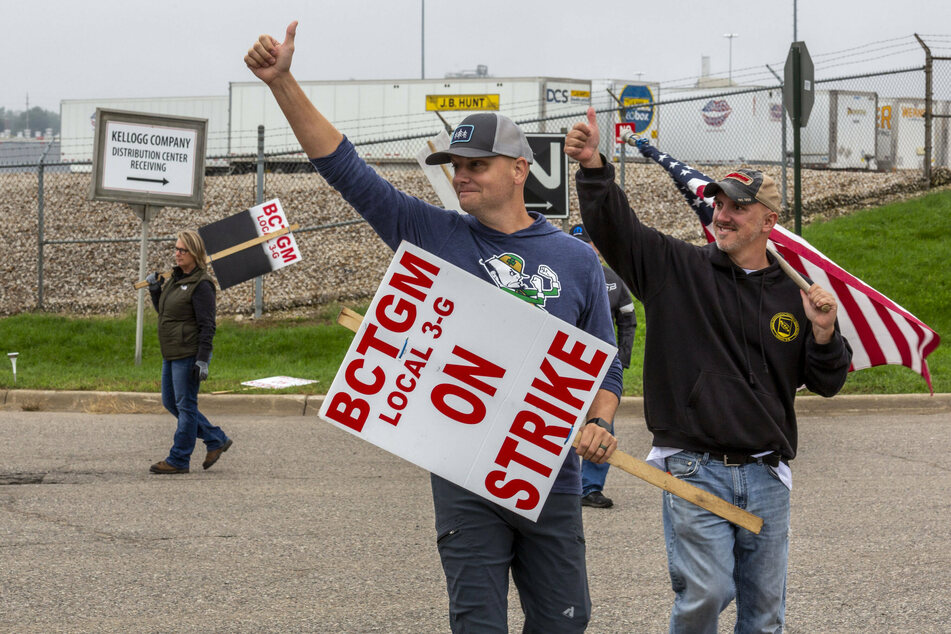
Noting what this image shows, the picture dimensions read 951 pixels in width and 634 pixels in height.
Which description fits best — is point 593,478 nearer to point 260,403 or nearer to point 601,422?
point 601,422

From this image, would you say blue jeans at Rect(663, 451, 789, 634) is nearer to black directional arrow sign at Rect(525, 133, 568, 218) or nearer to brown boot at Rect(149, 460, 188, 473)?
brown boot at Rect(149, 460, 188, 473)

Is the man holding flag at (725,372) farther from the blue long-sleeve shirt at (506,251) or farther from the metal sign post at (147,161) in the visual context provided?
the metal sign post at (147,161)

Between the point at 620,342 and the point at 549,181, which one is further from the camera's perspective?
the point at 549,181

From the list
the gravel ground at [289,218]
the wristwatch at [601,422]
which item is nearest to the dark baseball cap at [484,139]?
the wristwatch at [601,422]

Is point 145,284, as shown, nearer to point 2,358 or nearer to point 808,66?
point 2,358

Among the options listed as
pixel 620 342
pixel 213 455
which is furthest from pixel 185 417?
pixel 620 342

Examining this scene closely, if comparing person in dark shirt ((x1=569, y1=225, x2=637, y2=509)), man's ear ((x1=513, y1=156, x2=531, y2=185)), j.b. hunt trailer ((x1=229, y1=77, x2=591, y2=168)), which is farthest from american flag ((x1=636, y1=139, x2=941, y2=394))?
j.b. hunt trailer ((x1=229, y1=77, x2=591, y2=168))

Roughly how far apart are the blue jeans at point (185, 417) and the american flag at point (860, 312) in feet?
17.1

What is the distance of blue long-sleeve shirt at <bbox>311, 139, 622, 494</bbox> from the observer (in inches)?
143

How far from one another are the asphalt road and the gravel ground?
8.43m

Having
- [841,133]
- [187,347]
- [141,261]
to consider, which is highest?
[841,133]

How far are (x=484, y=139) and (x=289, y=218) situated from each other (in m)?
18.4

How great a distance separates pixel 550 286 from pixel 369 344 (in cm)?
60

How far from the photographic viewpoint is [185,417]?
28.9ft
